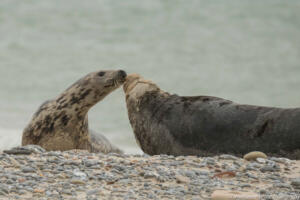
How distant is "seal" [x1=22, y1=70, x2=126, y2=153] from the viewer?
1102cm

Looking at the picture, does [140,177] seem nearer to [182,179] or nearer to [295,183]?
[182,179]

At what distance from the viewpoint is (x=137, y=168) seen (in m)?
6.89

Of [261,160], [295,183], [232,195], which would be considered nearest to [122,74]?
[261,160]

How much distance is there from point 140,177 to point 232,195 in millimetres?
1299

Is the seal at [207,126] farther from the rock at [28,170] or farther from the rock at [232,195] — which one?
the rock at [28,170]

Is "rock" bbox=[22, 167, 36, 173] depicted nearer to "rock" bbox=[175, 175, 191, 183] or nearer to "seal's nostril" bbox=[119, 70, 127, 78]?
"rock" bbox=[175, 175, 191, 183]

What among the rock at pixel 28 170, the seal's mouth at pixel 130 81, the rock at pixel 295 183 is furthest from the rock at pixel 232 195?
the seal's mouth at pixel 130 81

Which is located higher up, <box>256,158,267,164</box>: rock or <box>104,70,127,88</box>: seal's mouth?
<box>104,70,127,88</box>: seal's mouth

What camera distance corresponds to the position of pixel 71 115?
11.1m

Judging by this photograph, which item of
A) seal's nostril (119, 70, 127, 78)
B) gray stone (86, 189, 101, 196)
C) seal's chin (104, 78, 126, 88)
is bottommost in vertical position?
gray stone (86, 189, 101, 196)

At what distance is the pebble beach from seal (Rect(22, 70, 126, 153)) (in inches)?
123

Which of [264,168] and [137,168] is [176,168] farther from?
[264,168]

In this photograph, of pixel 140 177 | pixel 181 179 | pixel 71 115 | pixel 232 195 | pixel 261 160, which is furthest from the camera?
pixel 71 115

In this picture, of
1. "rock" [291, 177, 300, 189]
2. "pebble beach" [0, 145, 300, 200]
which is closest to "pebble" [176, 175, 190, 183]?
"pebble beach" [0, 145, 300, 200]
